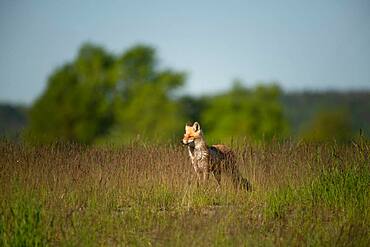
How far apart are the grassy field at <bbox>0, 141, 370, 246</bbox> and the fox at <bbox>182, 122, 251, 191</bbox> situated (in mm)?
164

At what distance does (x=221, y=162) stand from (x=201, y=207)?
1.54m

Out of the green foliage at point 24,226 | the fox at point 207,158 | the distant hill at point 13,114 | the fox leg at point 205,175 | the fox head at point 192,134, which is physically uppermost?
the distant hill at point 13,114

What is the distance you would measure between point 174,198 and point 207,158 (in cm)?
152

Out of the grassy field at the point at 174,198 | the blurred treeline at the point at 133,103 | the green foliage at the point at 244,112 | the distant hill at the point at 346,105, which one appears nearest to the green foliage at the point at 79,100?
the blurred treeline at the point at 133,103

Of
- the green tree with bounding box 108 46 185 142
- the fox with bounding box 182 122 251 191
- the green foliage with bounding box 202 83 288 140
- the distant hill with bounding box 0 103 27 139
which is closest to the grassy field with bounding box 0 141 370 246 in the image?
the fox with bounding box 182 122 251 191

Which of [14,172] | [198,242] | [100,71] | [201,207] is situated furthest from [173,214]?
[100,71]

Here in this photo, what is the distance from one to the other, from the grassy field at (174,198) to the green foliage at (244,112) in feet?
122

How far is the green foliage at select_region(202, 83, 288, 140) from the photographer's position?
49.4 m

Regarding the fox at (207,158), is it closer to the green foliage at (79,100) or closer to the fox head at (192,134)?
the fox head at (192,134)

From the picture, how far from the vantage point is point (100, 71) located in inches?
2270

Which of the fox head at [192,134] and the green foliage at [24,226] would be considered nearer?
the green foliage at [24,226]

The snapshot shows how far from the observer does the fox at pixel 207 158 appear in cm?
994

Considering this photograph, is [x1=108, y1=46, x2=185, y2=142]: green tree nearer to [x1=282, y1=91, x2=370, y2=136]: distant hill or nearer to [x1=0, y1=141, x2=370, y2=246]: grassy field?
[x1=282, y1=91, x2=370, y2=136]: distant hill

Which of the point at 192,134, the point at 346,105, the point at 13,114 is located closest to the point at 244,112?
the point at 13,114
